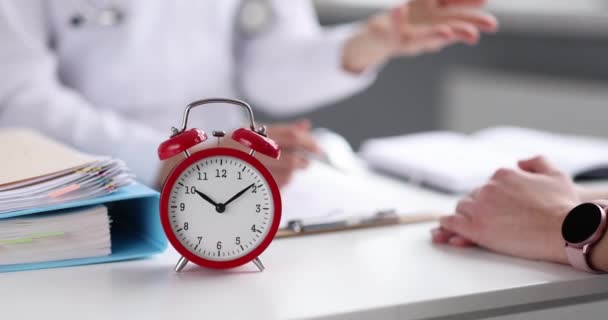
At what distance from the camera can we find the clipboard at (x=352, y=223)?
3.59 ft

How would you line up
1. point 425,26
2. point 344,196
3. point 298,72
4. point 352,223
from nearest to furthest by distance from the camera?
point 352,223, point 344,196, point 425,26, point 298,72

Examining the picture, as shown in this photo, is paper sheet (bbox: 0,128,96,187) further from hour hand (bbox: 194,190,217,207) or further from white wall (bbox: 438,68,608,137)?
white wall (bbox: 438,68,608,137)

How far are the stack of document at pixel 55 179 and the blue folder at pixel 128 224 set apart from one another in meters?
0.01

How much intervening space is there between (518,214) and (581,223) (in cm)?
9

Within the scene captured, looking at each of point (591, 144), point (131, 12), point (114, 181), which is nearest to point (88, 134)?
point (131, 12)

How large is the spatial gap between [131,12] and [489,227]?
91cm

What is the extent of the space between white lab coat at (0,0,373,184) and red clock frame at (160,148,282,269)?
41cm

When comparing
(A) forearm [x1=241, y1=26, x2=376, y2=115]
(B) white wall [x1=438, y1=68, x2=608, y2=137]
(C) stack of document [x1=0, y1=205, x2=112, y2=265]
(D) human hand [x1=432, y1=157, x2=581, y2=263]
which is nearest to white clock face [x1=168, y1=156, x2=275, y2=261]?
(C) stack of document [x1=0, y1=205, x2=112, y2=265]

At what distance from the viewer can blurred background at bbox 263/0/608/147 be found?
276cm

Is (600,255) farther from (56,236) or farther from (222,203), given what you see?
(56,236)

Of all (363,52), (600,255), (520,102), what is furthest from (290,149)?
(520,102)

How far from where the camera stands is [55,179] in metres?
0.96

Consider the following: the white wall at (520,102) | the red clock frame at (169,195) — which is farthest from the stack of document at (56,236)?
the white wall at (520,102)

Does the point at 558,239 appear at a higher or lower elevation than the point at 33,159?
lower
